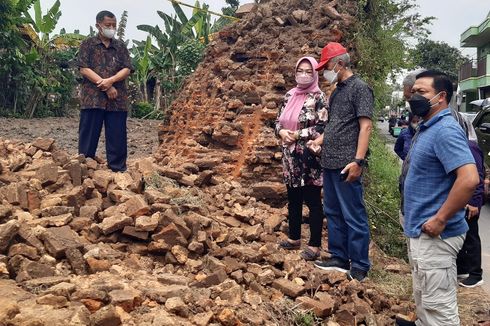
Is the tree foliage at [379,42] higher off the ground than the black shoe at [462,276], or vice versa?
the tree foliage at [379,42]

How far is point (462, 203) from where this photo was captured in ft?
8.61

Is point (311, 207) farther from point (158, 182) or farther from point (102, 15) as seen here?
point (102, 15)

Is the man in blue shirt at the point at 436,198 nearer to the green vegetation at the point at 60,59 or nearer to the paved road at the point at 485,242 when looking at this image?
the paved road at the point at 485,242

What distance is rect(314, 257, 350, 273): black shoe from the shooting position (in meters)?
3.90

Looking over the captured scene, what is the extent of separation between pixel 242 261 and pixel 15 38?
14.4 meters

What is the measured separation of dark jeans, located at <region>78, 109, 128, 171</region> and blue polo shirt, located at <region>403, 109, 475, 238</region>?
11.2 ft

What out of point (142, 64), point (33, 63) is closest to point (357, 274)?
point (33, 63)

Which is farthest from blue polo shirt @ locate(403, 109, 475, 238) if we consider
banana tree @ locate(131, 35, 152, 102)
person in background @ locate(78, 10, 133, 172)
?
banana tree @ locate(131, 35, 152, 102)

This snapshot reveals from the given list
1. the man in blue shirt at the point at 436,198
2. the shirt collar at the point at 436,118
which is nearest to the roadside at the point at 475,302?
the man in blue shirt at the point at 436,198

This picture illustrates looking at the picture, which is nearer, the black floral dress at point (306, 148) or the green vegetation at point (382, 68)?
the black floral dress at point (306, 148)

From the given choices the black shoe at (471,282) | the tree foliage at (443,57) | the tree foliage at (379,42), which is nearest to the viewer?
the black shoe at (471,282)

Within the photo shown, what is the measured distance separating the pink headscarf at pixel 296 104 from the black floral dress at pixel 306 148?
0.12 feet

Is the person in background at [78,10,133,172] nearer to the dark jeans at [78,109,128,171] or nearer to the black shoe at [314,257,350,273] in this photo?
the dark jeans at [78,109,128,171]

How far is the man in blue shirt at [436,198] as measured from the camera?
265 cm
